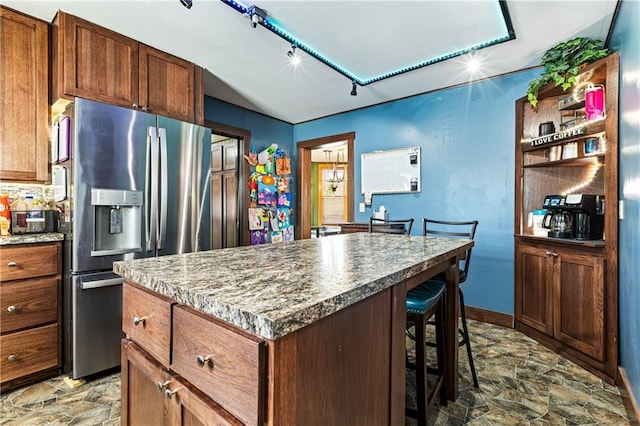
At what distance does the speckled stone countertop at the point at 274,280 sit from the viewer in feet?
2.03

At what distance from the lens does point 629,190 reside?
1.71m

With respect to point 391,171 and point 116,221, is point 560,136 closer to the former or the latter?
point 391,171

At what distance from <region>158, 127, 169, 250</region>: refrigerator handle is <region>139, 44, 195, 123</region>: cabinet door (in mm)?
302

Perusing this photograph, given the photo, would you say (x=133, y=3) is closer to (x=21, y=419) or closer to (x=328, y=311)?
(x=328, y=311)

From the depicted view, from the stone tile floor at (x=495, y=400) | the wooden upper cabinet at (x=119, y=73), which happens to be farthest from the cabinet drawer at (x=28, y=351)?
the wooden upper cabinet at (x=119, y=73)

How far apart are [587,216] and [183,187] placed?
3.13m

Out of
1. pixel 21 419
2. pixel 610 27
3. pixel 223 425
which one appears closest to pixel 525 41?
pixel 610 27

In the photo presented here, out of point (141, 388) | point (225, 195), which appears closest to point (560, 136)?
point (141, 388)

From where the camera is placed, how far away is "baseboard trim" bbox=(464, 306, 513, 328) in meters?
2.96

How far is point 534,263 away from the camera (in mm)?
2645

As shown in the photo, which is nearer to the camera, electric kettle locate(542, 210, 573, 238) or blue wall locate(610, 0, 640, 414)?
blue wall locate(610, 0, 640, 414)

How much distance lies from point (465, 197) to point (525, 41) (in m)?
1.46

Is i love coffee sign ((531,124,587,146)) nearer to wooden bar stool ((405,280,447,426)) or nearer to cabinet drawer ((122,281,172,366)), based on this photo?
wooden bar stool ((405,280,447,426))

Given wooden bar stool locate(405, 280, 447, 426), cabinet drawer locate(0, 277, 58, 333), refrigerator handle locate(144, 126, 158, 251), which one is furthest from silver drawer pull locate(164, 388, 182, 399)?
cabinet drawer locate(0, 277, 58, 333)
